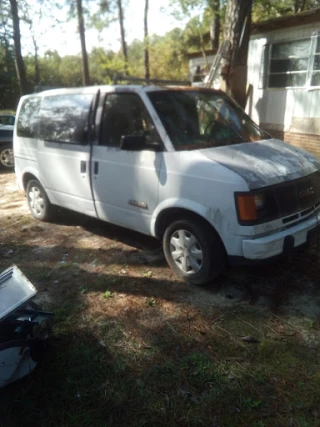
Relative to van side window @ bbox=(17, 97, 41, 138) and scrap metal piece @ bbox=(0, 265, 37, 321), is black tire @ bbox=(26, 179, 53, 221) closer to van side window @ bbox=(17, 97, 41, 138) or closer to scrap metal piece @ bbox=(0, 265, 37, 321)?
van side window @ bbox=(17, 97, 41, 138)

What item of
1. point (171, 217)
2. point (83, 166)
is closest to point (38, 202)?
point (83, 166)

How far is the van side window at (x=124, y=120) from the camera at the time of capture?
3.77 meters

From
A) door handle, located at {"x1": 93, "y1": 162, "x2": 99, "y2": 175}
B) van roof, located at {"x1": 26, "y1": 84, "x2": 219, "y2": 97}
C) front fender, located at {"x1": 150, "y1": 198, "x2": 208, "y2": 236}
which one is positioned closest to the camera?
front fender, located at {"x1": 150, "y1": 198, "x2": 208, "y2": 236}

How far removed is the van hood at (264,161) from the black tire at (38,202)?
3022mm

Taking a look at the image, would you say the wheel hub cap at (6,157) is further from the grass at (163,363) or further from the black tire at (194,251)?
the black tire at (194,251)

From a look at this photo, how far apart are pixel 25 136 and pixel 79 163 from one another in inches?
59.3

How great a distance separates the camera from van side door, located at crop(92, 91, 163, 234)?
3.74 meters

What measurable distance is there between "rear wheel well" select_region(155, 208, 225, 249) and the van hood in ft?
1.92

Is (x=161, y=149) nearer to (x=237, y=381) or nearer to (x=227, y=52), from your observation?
(x=237, y=381)

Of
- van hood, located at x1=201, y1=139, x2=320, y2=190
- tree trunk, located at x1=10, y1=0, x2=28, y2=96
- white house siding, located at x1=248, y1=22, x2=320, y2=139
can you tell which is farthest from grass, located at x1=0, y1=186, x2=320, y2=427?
tree trunk, located at x1=10, y1=0, x2=28, y2=96

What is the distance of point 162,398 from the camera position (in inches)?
93.0

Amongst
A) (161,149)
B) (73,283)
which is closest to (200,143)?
(161,149)

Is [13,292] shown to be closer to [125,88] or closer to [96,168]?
[96,168]

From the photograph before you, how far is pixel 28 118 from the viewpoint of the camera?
5.36 metres
